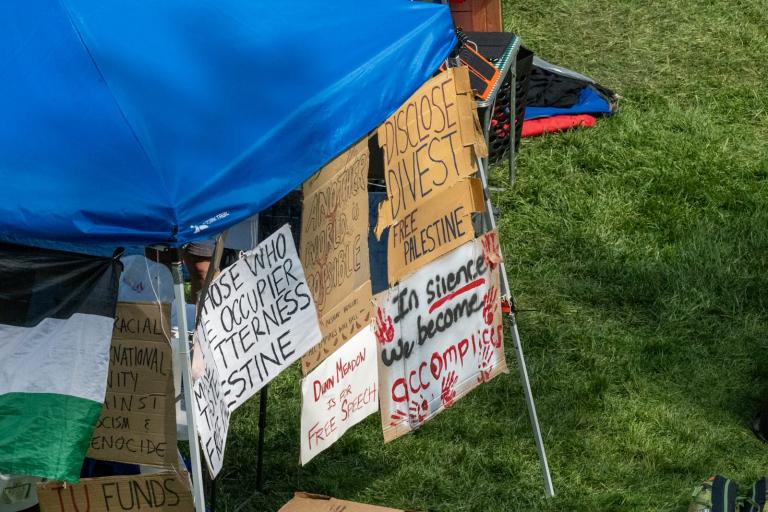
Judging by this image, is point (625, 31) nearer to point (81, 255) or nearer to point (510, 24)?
point (510, 24)

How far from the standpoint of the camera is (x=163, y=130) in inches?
134

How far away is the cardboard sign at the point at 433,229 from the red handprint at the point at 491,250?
119mm

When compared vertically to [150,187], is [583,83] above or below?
above

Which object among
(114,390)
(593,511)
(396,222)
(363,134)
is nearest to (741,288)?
(593,511)

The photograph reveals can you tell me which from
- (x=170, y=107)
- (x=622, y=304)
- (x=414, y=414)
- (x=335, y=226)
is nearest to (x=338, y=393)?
(x=414, y=414)

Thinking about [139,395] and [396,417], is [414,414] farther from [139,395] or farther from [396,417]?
[139,395]

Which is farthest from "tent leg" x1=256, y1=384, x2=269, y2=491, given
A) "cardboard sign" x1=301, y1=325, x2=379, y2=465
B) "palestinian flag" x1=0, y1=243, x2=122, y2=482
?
"palestinian flag" x1=0, y1=243, x2=122, y2=482

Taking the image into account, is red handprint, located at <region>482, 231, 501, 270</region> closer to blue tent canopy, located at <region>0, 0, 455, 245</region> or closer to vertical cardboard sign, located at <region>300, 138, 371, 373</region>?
vertical cardboard sign, located at <region>300, 138, 371, 373</region>

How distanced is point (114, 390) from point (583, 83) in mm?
5798

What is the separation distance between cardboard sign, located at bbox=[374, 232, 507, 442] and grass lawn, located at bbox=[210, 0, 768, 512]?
2.45ft

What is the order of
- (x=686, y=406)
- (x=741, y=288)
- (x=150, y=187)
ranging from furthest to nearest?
(x=741, y=288) < (x=686, y=406) < (x=150, y=187)

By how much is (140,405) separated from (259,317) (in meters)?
0.50

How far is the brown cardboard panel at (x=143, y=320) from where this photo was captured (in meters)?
3.67

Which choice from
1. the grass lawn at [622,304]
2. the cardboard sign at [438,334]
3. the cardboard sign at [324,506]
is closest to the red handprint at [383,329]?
the cardboard sign at [438,334]
